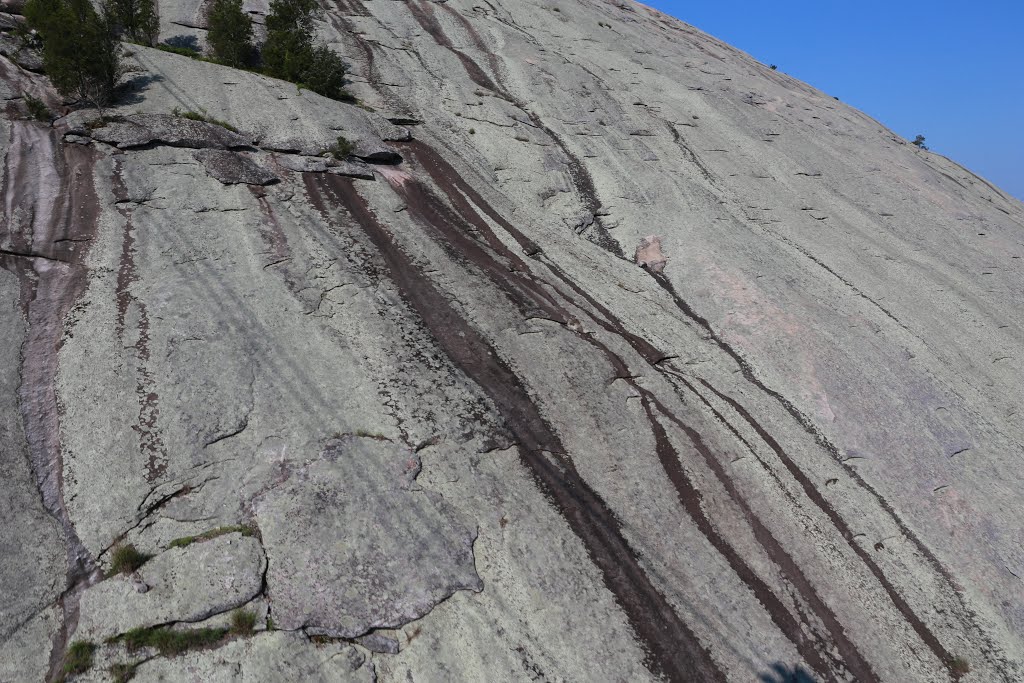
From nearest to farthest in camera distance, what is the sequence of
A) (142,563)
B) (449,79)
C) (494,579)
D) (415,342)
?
(142,563), (494,579), (415,342), (449,79)

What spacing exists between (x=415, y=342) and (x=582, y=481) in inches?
145

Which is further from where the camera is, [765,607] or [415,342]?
[415,342]

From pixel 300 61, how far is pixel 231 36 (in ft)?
10.7

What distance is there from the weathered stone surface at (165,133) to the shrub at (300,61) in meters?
4.56

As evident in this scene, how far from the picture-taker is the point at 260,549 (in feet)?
23.9

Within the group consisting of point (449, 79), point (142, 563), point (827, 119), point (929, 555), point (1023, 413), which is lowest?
point (142, 563)

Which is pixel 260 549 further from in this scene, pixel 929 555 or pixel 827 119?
pixel 827 119

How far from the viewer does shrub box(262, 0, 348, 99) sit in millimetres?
18406

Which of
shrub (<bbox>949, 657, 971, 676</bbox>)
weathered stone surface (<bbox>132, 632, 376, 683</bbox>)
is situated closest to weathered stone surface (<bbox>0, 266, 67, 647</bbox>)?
weathered stone surface (<bbox>132, 632, 376, 683</bbox>)

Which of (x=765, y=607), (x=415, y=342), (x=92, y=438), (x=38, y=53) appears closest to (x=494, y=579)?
(x=765, y=607)

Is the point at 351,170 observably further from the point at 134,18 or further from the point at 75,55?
the point at 134,18

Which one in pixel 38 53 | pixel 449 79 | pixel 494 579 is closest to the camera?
pixel 494 579

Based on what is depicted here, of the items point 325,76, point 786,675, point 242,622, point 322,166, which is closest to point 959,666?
point 786,675

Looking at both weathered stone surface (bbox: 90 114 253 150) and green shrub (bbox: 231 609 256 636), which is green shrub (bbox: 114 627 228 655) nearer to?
green shrub (bbox: 231 609 256 636)
